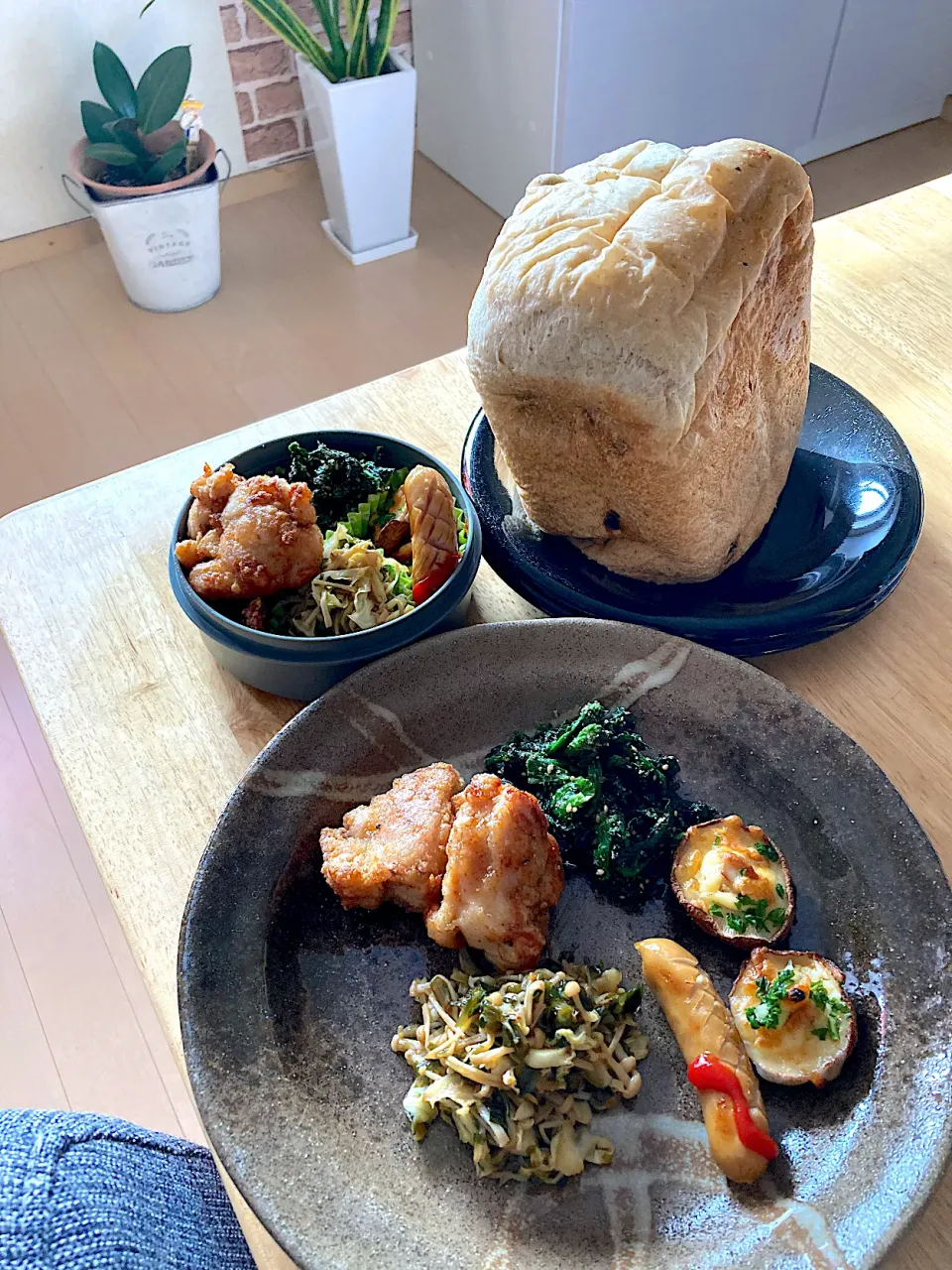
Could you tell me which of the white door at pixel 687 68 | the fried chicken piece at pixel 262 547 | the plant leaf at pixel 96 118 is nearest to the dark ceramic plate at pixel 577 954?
the fried chicken piece at pixel 262 547

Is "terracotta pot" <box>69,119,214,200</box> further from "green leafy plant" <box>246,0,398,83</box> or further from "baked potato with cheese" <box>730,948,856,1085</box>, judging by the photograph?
"baked potato with cheese" <box>730,948,856,1085</box>

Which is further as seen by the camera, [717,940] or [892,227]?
[892,227]

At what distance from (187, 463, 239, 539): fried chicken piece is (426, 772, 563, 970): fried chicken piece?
1.38 ft

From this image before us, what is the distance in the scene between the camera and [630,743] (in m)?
0.97

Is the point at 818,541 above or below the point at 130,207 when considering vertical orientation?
above

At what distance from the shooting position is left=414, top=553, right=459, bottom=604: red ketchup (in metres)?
1.04

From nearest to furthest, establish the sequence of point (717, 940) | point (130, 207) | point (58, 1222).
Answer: point (58, 1222) → point (717, 940) → point (130, 207)

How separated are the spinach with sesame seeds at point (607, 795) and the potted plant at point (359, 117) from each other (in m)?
2.40

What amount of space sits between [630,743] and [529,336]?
405mm

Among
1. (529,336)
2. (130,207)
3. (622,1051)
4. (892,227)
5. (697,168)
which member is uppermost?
(697,168)

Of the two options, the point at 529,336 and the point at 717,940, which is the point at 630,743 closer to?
the point at 717,940

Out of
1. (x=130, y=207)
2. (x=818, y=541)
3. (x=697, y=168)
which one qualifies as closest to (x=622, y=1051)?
(x=818, y=541)

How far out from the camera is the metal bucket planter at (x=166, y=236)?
2689mm

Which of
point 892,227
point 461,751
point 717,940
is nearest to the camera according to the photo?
point 717,940
